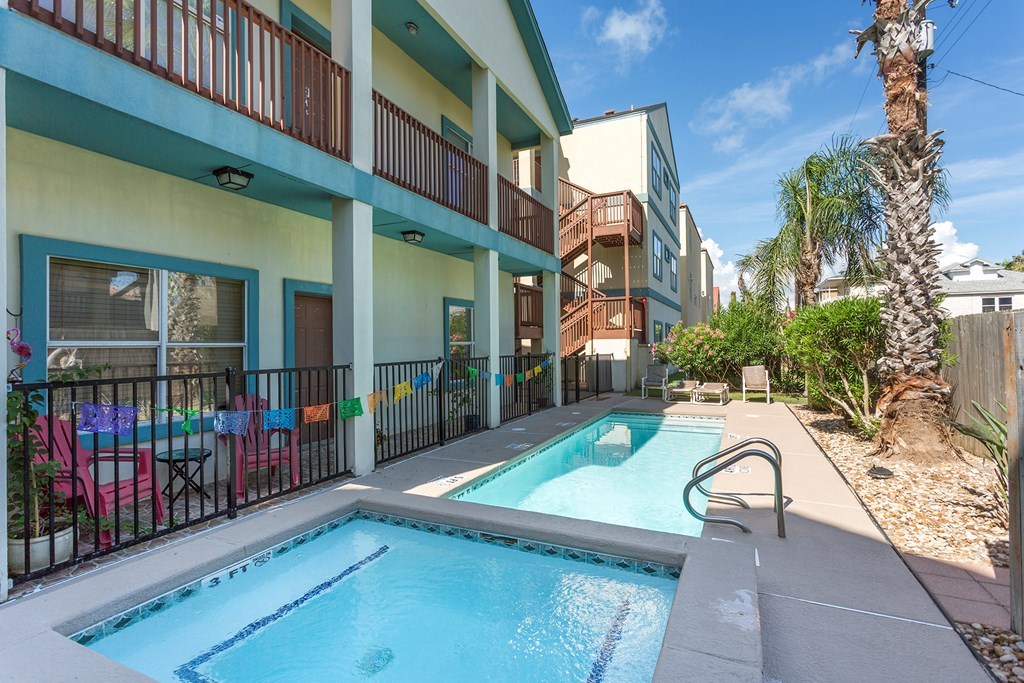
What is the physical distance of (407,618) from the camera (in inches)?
143

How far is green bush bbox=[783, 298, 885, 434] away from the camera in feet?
27.5

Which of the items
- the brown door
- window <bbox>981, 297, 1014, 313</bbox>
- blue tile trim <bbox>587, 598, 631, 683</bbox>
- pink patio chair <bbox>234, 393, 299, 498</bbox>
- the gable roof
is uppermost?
the gable roof

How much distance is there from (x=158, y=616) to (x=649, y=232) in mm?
18392

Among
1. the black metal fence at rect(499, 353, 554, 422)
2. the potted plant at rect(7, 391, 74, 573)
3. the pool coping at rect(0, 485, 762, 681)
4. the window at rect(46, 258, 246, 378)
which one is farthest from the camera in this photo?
the black metal fence at rect(499, 353, 554, 422)

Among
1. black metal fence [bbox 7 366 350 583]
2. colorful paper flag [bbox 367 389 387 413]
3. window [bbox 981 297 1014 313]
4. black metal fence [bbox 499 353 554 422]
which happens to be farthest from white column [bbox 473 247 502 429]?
window [bbox 981 297 1014 313]

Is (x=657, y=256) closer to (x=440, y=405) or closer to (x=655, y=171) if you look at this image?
(x=655, y=171)

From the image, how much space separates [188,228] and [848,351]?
9745 millimetres

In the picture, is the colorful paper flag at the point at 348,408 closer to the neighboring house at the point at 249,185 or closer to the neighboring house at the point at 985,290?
the neighboring house at the point at 249,185

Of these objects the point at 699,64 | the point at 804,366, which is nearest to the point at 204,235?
the point at 804,366

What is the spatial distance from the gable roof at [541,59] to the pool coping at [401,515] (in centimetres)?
962

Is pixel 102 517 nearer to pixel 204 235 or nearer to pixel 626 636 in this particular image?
pixel 204 235

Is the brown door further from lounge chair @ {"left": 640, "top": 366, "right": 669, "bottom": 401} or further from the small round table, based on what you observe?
lounge chair @ {"left": 640, "top": 366, "right": 669, "bottom": 401}

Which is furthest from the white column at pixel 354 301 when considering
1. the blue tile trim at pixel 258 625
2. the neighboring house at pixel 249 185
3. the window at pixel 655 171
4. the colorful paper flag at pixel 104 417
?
the window at pixel 655 171

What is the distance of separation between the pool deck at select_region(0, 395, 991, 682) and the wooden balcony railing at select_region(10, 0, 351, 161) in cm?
374
